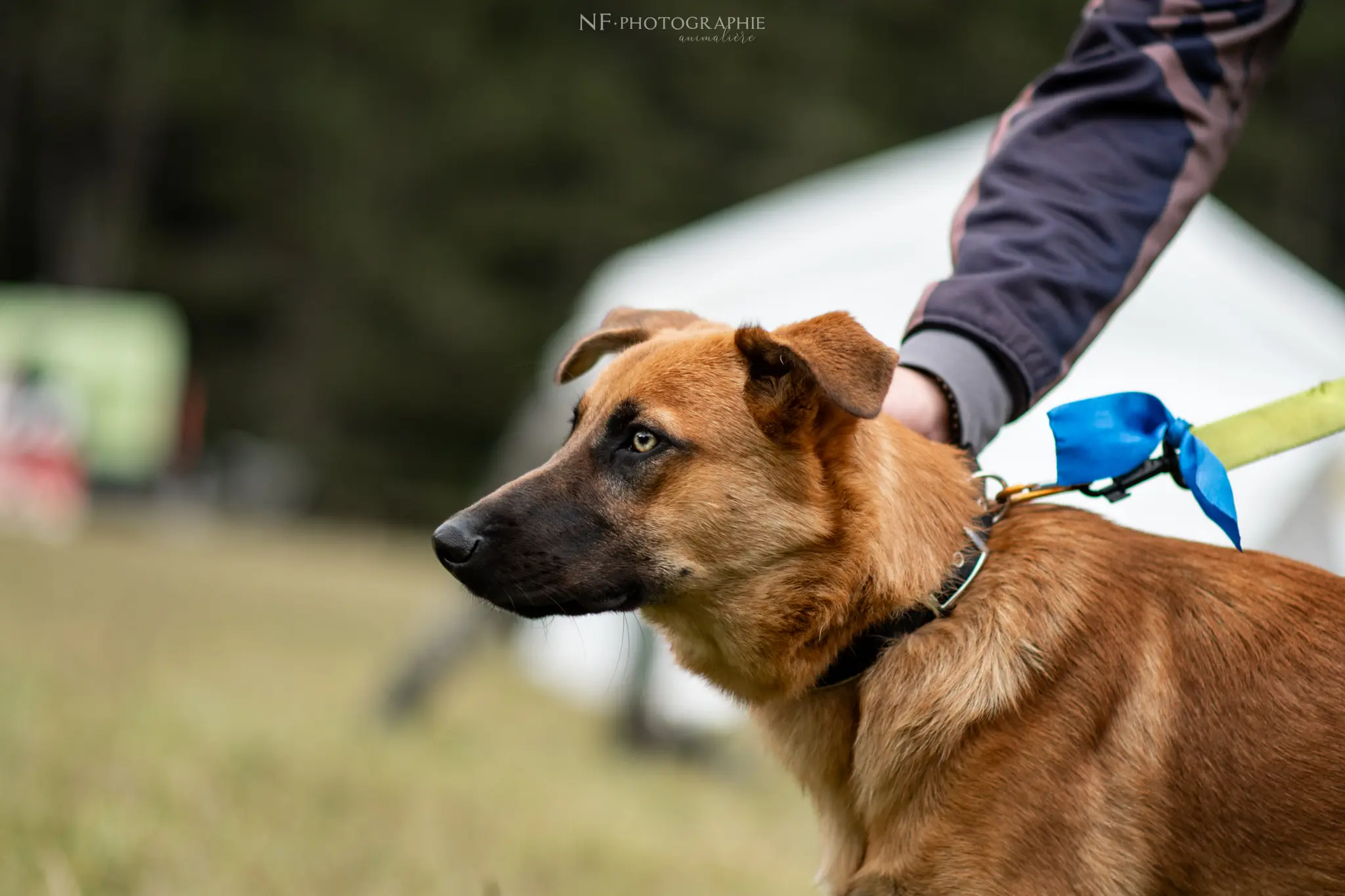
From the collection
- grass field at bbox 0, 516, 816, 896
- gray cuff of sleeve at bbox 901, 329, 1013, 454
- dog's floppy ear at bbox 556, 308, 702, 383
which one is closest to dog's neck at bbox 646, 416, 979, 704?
gray cuff of sleeve at bbox 901, 329, 1013, 454

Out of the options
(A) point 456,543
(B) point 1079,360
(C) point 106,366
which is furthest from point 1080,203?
(C) point 106,366

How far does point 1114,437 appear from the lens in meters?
2.60

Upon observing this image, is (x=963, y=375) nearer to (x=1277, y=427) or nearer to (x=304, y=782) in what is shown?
(x=1277, y=427)

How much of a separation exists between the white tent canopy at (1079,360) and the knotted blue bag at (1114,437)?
293 cm

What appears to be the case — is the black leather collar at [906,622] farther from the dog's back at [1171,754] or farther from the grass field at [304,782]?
the grass field at [304,782]

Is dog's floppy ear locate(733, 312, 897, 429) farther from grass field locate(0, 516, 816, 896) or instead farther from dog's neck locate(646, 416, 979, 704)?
grass field locate(0, 516, 816, 896)

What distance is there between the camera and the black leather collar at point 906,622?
2.41 metres

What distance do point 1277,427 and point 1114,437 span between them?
→ 0.40m

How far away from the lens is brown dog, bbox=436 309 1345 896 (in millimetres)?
2148

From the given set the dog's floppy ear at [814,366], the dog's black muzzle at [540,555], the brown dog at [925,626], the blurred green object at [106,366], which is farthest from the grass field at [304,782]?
the blurred green object at [106,366]

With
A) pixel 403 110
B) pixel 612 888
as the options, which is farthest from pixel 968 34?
pixel 612 888

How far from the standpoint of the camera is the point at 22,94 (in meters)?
30.6

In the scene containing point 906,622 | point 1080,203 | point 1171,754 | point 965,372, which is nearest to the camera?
point 1171,754

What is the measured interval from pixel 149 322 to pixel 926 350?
22.2 meters
